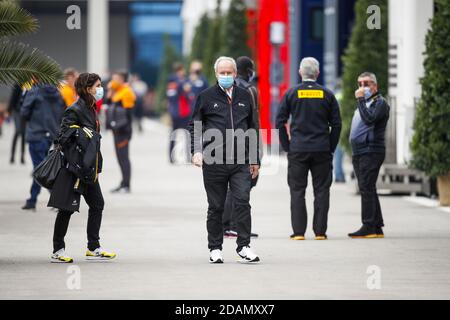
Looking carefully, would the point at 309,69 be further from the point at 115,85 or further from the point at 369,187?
the point at 115,85

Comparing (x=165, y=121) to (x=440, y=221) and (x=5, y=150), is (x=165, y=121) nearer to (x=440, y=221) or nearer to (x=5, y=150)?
(x=5, y=150)

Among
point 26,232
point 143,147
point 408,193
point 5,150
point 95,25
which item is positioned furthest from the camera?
point 95,25

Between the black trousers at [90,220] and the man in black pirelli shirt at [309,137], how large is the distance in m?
2.47

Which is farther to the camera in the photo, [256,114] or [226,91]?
[256,114]

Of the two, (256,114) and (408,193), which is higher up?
(256,114)

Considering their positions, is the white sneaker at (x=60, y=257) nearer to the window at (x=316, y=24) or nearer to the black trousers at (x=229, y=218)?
the black trousers at (x=229, y=218)

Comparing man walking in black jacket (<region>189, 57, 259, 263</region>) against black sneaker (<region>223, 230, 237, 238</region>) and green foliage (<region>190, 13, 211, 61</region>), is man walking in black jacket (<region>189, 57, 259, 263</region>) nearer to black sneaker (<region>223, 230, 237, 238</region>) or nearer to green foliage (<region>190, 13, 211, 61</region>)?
black sneaker (<region>223, 230, 237, 238</region>)

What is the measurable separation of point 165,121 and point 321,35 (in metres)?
32.0

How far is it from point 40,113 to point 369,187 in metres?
5.11

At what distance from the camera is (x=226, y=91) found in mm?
12250

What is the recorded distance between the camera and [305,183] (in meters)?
14.2

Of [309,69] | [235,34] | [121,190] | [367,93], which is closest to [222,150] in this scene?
[309,69]

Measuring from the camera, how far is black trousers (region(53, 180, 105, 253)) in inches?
481
